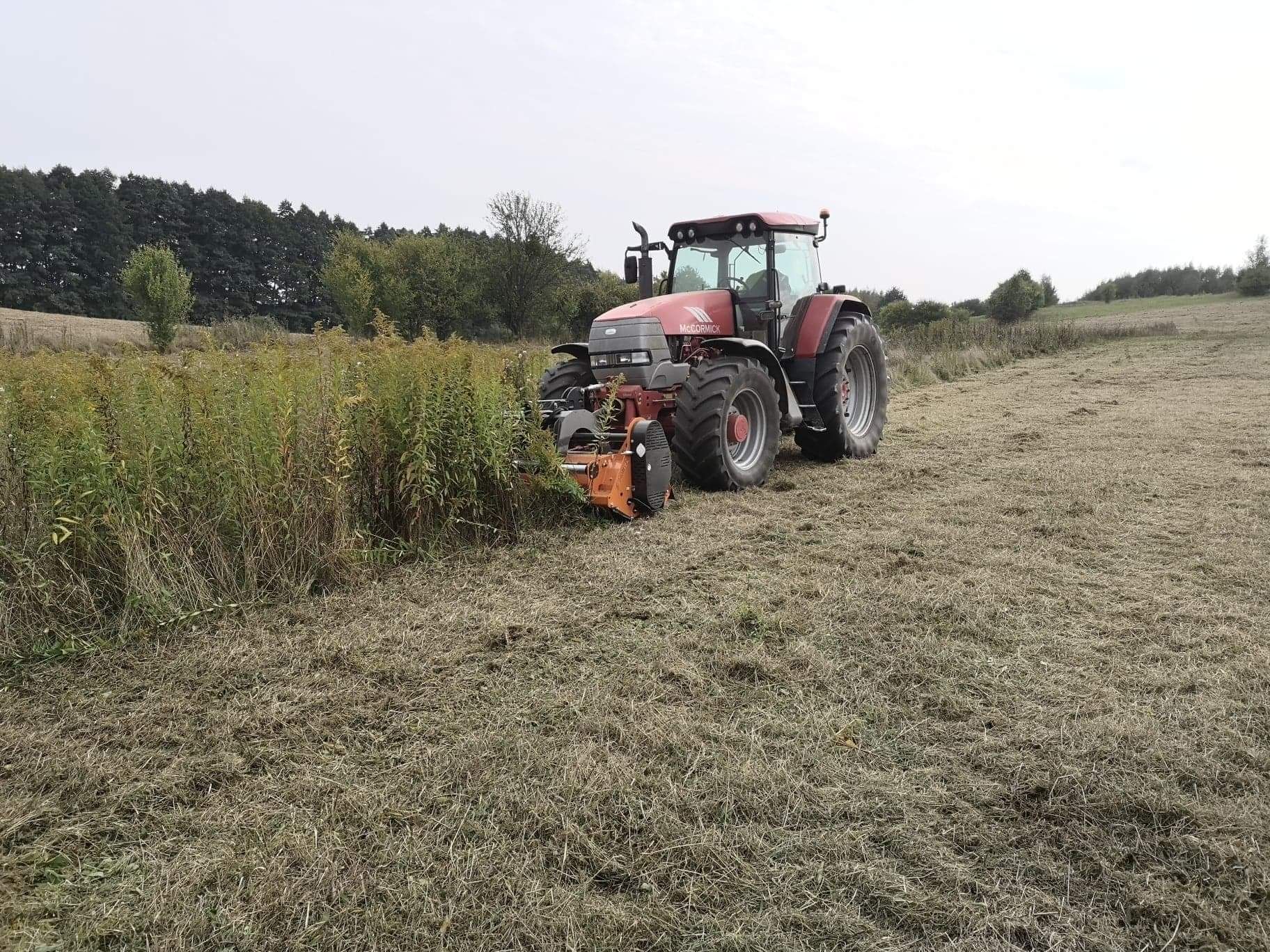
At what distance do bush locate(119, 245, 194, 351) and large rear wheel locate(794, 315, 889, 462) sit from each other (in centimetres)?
1960

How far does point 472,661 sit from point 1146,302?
158 feet

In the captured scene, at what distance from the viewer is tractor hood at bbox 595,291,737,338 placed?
5.94 metres

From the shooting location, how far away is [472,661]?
9.88 feet

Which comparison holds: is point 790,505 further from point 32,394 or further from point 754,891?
point 32,394

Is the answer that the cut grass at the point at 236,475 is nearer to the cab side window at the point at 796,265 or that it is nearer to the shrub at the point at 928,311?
the cab side window at the point at 796,265

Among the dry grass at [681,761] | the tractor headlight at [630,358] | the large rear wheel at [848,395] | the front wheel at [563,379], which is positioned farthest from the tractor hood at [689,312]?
the dry grass at [681,761]

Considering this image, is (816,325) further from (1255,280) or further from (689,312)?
(1255,280)

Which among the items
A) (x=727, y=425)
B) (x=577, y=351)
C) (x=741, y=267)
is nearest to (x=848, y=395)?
(x=741, y=267)

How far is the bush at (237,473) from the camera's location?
319 cm

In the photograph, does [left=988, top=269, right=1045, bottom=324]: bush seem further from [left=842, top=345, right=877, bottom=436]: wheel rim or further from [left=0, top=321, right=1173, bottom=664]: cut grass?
[left=0, top=321, right=1173, bottom=664]: cut grass

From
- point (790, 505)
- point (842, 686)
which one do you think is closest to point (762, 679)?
point (842, 686)

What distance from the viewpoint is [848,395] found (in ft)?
25.6

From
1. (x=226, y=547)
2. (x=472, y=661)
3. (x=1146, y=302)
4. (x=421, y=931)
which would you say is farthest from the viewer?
(x=1146, y=302)

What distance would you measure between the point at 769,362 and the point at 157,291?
20.4 m
